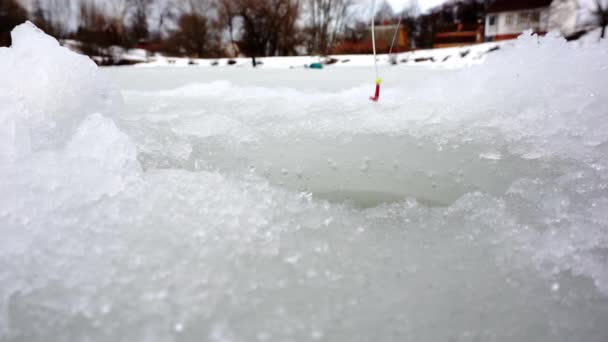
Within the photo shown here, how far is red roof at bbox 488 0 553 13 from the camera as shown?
21109 mm

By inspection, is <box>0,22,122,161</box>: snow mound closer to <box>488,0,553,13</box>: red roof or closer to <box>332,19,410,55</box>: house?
<box>332,19,410,55</box>: house

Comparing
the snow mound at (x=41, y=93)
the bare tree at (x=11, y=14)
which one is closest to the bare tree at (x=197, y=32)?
the bare tree at (x=11, y=14)

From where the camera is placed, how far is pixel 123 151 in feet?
3.32

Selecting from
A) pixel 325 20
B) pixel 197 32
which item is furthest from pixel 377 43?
pixel 197 32

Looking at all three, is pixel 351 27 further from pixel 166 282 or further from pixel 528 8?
pixel 166 282

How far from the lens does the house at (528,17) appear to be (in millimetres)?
19172

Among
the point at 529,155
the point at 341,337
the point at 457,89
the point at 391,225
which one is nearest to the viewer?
the point at 341,337

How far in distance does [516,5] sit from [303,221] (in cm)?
2740

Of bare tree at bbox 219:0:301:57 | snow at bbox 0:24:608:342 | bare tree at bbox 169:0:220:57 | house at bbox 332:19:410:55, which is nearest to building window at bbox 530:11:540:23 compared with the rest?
house at bbox 332:19:410:55

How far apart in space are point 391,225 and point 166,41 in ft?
90.6

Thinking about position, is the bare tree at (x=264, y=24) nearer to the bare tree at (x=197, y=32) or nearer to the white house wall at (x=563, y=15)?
the bare tree at (x=197, y=32)

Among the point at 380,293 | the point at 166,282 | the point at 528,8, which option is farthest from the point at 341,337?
the point at 528,8

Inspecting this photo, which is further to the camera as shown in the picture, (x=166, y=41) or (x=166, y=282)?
(x=166, y=41)

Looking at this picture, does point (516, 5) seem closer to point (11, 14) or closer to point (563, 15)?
point (563, 15)
